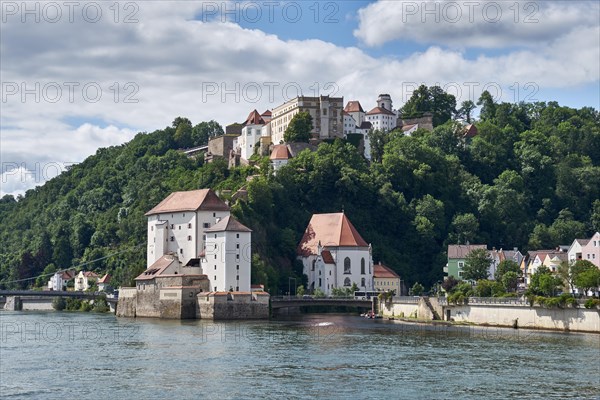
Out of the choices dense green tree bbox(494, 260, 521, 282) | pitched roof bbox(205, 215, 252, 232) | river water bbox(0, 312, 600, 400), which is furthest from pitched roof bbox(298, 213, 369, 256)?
river water bbox(0, 312, 600, 400)

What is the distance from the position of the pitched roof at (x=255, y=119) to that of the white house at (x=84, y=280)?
1282 inches

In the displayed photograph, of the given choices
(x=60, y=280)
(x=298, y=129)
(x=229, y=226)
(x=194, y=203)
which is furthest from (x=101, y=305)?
(x=298, y=129)

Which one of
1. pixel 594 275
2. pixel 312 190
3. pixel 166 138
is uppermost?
pixel 166 138

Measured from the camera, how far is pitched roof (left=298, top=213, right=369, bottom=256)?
10956 centimetres

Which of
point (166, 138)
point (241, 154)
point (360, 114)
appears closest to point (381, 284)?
point (241, 154)

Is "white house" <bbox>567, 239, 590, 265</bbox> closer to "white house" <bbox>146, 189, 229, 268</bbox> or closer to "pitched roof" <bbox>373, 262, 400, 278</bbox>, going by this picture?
"pitched roof" <bbox>373, 262, 400, 278</bbox>

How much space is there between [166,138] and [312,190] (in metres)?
58.3

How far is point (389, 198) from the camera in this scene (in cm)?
12250

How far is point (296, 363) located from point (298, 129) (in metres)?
85.3

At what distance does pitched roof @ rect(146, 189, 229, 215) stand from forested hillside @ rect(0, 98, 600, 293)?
616cm

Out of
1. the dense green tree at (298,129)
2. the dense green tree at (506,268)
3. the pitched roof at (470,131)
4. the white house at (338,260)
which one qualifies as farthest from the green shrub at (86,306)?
the pitched roof at (470,131)

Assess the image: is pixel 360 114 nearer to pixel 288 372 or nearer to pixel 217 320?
pixel 217 320

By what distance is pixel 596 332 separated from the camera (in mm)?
64938

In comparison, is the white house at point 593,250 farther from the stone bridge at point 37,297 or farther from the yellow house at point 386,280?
the stone bridge at point 37,297
